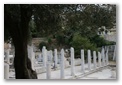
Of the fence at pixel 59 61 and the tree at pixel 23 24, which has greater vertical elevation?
the tree at pixel 23 24

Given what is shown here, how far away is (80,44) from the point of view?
78.1 m

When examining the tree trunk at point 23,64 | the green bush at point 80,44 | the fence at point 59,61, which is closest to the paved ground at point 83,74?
the fence at point 59,61

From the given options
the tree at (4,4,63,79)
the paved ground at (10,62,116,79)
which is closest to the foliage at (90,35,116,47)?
the paved ground at (10,62,116,79)

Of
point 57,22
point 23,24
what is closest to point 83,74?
point 57,22

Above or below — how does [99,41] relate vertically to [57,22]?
below

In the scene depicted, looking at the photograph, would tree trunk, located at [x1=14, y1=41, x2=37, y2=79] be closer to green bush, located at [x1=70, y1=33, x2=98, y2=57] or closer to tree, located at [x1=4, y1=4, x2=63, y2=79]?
tree, located at [x1=4, y1=4, x2=63, y2=79]

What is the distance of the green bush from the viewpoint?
78.1 meters

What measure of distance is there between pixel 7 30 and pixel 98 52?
129 cm

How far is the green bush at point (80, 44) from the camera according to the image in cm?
7812

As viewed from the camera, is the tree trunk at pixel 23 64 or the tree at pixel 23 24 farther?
the tree trunk at pixel 23 64

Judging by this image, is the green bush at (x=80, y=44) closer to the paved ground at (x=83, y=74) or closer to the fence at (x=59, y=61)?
the fence at (x=59, y=61)

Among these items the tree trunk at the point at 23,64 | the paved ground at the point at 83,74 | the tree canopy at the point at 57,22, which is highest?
the tree canopy at the point at 57,22

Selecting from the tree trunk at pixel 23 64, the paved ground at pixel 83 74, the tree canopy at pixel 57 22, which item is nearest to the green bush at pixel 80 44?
the tree canopy at pixel 57 22

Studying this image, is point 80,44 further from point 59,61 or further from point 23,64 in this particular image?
point 23,64
